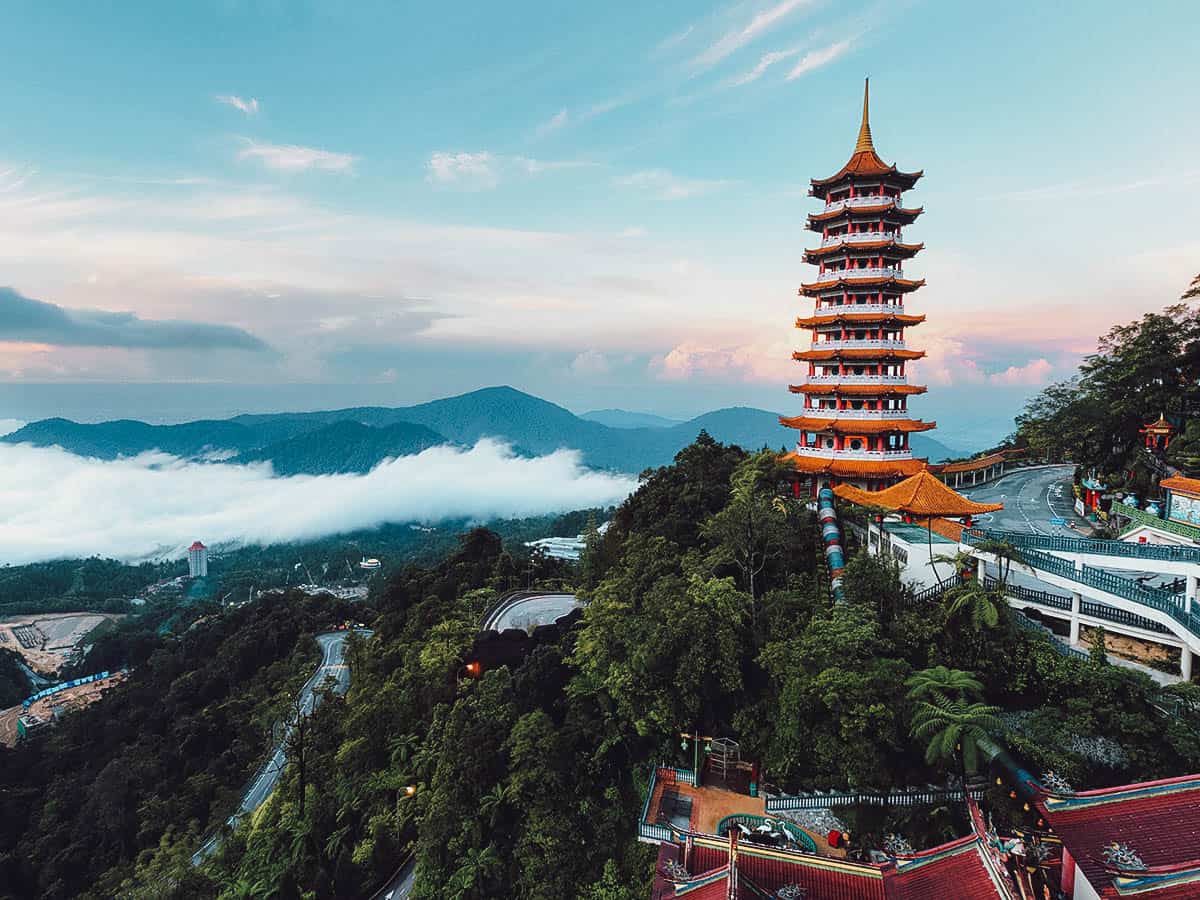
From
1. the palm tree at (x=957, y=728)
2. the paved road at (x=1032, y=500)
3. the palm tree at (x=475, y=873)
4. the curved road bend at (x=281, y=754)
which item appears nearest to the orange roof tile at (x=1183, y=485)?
the paved road at (x=1032, y=500)

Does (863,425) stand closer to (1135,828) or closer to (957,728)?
(957,728)

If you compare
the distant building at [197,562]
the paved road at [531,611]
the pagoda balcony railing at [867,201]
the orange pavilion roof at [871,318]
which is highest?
the pagoda balcony railing at [867,201]

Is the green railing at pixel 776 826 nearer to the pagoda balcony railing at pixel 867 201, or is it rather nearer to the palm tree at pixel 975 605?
the palm tree at pixel 975 605

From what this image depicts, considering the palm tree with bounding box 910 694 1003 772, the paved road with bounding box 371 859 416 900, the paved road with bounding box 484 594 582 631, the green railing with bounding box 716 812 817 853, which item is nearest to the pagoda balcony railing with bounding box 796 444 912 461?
the paved road with bounding box 484 594 582 631

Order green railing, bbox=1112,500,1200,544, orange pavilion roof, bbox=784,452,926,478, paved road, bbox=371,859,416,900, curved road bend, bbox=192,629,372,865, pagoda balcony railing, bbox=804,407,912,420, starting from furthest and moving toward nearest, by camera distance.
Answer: curved road bend, bbox=192,629,372,865
pagoda balcony railing, bbox=804,407,912,420
orange pavilion roof, bbox=784,452,926,478
paved road, bbox=371,859,416,900
green railing, bbox=1112,500,1200,544

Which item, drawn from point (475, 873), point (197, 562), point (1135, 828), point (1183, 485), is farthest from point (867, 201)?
point (197, 562)

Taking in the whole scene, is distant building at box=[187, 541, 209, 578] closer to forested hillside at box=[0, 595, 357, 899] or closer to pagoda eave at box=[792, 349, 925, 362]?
forested hillside at box=[0, 595, 357, 899]

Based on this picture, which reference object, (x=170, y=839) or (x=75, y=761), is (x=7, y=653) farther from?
(x=170, y=839)
